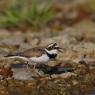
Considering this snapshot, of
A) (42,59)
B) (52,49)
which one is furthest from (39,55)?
(52,49)

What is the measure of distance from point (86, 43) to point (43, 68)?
2.49 m

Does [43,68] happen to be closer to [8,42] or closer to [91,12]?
[8,42]

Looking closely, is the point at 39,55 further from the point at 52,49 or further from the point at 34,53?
the point at 52,49

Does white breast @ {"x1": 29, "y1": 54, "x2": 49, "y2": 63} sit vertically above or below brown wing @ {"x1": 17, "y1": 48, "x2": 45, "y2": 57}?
below

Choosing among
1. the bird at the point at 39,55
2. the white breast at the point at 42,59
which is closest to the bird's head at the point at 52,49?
the bird at the point at 39,55

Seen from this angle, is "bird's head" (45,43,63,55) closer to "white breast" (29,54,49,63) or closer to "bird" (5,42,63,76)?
"bird" (5,42,63,76)

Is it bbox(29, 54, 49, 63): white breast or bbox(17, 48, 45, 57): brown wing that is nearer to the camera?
bbox(29, 54, 49, 63): white breast

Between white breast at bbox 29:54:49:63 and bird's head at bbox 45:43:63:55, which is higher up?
bird's head at bbox 45:43:63:55

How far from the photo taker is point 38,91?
9.14 meters

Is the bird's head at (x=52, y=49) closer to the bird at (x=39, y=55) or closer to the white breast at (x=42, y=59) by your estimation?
the bird at (x=39, y=55)

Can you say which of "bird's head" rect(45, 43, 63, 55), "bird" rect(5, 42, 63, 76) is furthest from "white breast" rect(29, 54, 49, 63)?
"bird's head" rect(45, 43, 63, 55)

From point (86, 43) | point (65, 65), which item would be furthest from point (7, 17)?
point (65, 65)

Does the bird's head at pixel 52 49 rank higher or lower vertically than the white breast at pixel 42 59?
higher

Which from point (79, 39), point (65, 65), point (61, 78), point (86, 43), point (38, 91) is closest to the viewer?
point (38, 91)
